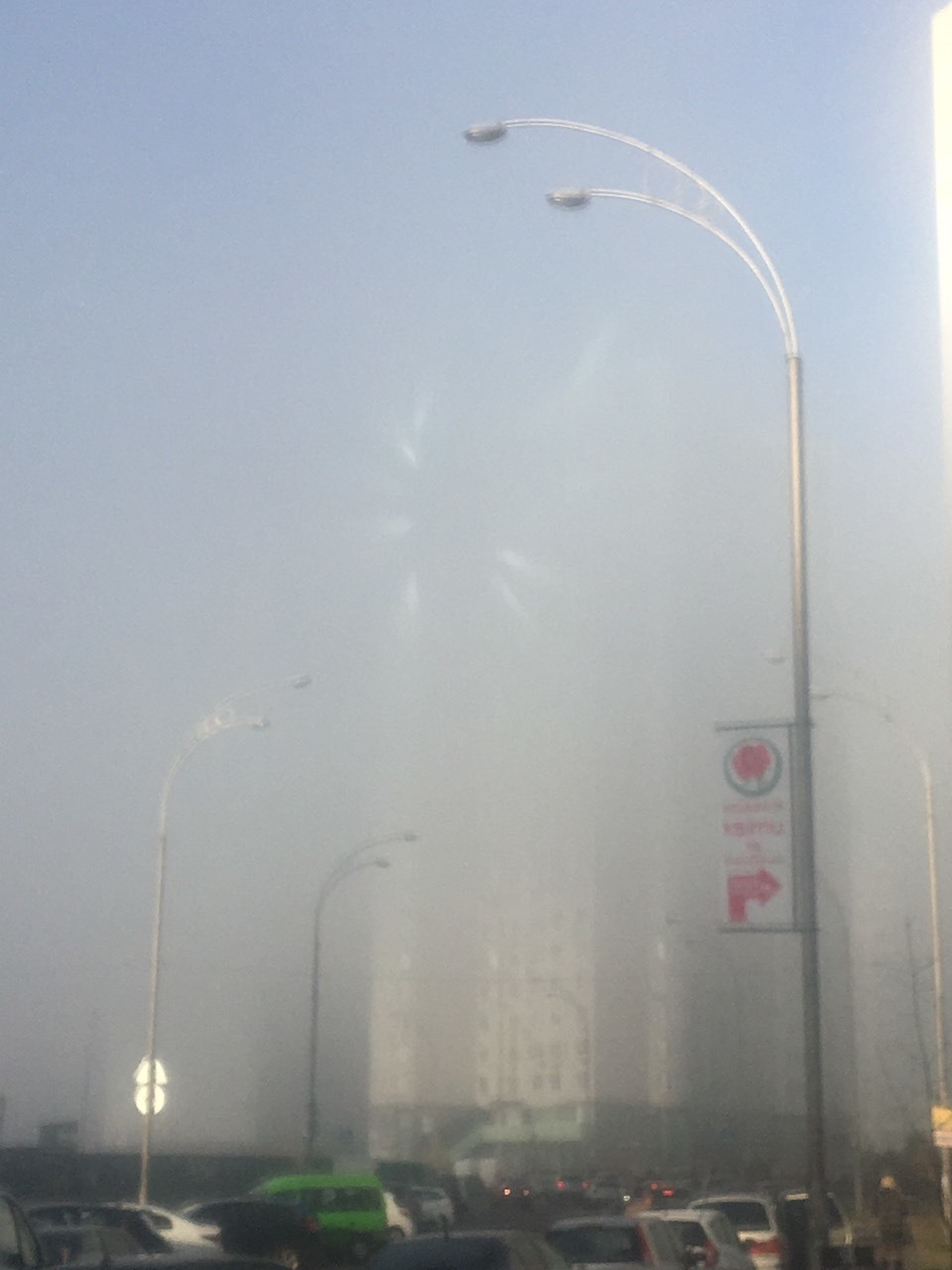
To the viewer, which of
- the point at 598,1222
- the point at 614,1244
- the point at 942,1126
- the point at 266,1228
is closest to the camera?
the point at 614,1244

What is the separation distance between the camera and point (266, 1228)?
21.4 m

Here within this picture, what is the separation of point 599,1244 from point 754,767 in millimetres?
4214

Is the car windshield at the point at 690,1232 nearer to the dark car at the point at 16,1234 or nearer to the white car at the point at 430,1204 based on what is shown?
the white car at the point at 430,1204

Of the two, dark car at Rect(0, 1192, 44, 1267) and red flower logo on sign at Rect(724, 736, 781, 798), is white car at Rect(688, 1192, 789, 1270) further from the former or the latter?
Answer: dark car at Rect(0, 1192, 44, 1267)

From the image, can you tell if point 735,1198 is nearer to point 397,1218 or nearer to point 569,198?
point 397,1218

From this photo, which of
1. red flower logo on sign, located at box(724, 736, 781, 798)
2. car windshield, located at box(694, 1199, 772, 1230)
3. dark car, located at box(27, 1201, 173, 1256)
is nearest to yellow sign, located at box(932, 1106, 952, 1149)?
car windshield, located at box(694, 1199, 772, 1230)

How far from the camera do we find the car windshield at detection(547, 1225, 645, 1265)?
13695 millimetres

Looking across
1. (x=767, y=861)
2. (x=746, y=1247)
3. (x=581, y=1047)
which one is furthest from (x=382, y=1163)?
(x=767, y=861)

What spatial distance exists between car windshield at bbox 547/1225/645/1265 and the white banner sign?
271 cm

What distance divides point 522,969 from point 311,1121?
12.0 feet

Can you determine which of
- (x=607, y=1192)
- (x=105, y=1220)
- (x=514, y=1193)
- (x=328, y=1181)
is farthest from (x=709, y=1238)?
(x=328, y=1181)

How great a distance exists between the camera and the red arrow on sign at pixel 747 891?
14633 millimetres

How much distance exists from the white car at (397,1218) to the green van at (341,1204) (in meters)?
0.07

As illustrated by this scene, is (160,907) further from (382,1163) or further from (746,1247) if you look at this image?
(746,1247)
